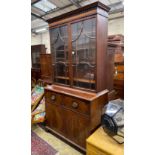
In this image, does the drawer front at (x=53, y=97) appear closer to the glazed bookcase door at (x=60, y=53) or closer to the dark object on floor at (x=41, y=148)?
the glazed bookcase door at (x=60, y=53)

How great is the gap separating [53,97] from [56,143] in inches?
28.8

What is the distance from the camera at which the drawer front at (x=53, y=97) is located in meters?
2.15

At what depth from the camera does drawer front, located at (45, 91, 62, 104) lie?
7.07 feet

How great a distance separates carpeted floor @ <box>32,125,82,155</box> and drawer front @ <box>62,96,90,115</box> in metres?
0.62

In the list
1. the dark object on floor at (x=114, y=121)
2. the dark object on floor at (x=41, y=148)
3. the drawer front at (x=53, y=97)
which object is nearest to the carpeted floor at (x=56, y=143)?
the dark object on floor at (x=41, y=148)

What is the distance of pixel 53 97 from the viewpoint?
2.24 metres

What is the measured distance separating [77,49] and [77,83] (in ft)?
1.70

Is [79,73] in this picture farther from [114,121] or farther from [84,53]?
[114,121]

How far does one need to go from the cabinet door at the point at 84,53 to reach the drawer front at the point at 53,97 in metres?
0.34

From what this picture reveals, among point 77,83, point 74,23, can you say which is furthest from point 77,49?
point 77,83

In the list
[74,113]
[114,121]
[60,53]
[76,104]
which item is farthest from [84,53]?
[114,121]
